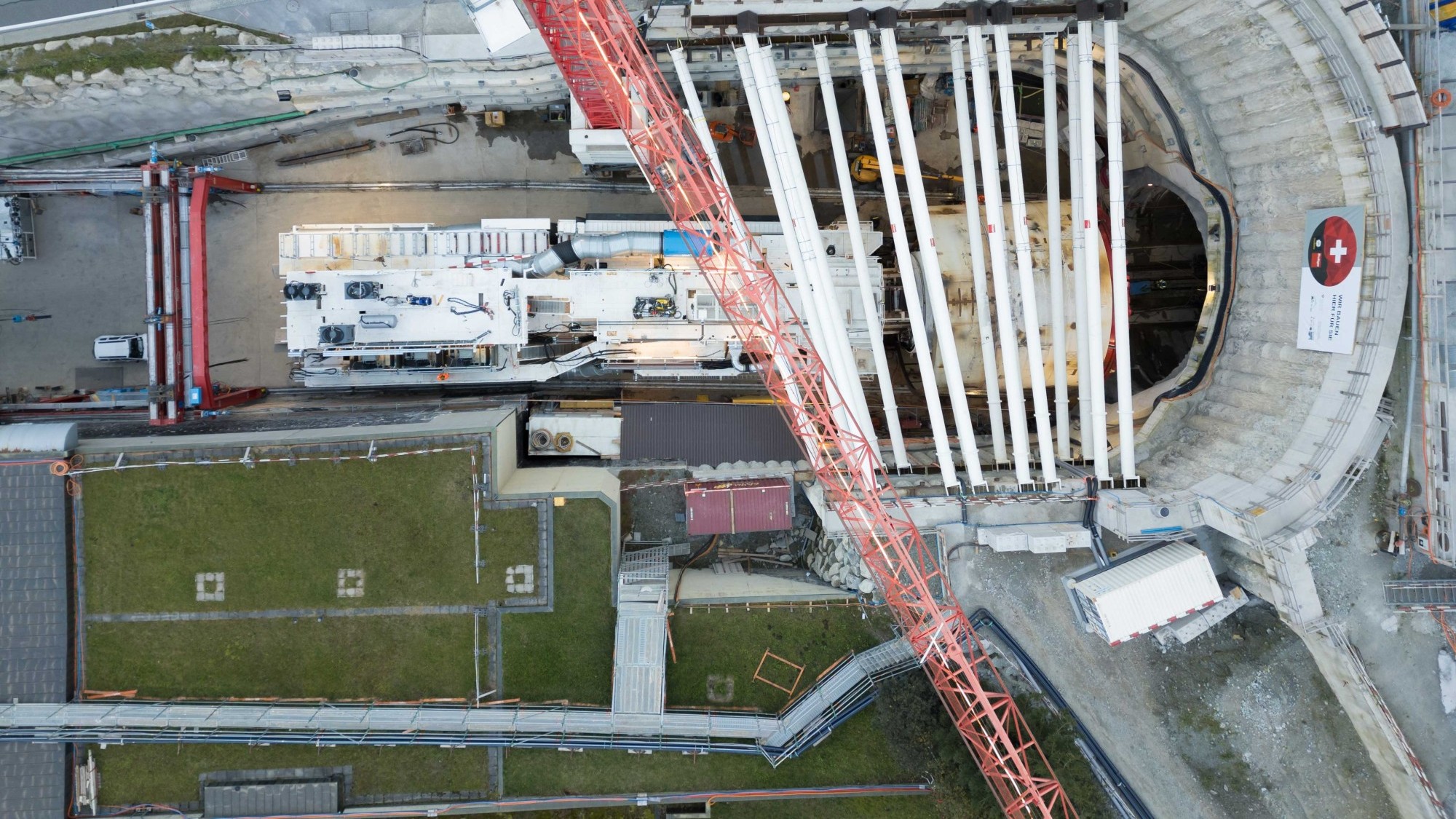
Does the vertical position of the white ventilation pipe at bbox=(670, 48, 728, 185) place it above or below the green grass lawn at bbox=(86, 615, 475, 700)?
above

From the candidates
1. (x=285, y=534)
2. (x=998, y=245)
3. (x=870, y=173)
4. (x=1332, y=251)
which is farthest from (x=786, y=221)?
(x=285, y=534)

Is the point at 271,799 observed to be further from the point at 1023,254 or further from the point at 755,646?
the point at 1023,254

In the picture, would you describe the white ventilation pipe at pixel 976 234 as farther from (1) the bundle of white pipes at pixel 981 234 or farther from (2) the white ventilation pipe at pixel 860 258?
(2) the white ventilation pipe at pixel 860 258

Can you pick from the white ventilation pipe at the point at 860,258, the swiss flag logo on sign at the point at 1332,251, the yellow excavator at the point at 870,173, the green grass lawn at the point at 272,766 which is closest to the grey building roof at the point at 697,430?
the white ventilation pipe at the point at 860,258

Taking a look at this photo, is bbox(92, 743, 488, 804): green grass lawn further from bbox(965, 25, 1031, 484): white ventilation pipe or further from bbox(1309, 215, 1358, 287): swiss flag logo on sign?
bbox(1309, 215, 1358, 287): swiss flag logo on sign

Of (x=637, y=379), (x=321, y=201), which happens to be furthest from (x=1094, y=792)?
(x=321, y=201)

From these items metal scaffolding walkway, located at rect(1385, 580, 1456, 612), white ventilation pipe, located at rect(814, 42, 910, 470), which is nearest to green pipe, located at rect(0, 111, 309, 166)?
white ventilation pipe, located at rect(814, 42, 910, 470)
